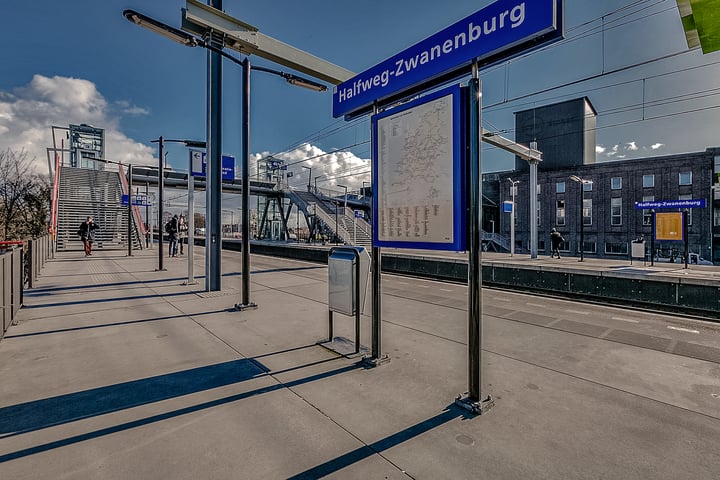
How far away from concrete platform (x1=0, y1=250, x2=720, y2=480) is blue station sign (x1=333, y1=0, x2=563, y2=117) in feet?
10.2

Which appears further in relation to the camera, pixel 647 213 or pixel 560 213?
pixel 560 213

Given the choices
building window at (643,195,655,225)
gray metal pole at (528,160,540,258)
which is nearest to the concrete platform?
gray metal pole at (528,160,540,258)

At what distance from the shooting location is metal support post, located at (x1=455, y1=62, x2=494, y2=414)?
3004 millimetres

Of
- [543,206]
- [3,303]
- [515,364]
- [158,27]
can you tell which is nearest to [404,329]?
[515,364]

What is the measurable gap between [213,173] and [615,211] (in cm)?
4161

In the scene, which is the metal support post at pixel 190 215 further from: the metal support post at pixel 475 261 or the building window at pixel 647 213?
the building window at pixel 647 213

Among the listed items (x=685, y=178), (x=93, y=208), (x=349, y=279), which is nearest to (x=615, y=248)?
(x=685, y=178)

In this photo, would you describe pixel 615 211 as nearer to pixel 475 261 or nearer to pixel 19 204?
pixel 475 261

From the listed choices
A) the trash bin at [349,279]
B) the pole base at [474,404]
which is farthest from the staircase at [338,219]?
the pole base at [474,404]

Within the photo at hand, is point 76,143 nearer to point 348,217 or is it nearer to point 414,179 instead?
point 348,217

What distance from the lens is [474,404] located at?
2939 millimetres

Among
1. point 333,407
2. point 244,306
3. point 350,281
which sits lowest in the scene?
point 333,407

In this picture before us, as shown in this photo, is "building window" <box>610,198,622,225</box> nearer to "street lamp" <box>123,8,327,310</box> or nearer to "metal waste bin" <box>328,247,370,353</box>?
"street lamp" <box>123,8,327,310</box>

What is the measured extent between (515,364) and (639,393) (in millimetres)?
1132
